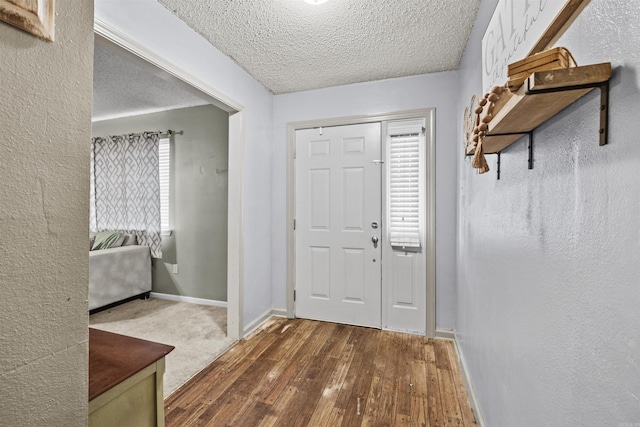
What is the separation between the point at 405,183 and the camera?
2.75m

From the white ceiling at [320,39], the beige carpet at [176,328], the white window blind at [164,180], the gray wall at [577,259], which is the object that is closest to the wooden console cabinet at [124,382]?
the beige carpet at [176,328]

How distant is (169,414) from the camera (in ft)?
5.49

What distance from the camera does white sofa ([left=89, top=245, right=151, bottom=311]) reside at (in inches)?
125

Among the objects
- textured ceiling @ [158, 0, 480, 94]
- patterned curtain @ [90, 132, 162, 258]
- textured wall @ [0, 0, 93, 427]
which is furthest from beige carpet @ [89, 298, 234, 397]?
textured ceiling @ [158, 0, 480, 94]

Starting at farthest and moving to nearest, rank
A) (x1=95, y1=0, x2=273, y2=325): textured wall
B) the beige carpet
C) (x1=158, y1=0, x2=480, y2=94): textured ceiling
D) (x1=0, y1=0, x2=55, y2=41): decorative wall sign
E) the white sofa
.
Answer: the white sofa → the beige carpet → (x1=158, y1=0, x2=480, y2=94): textured ceiling → (x1=95, y1=0, x2=273, y2=325): textured wall → (x1=0, y1=0, x2=55, y2=41): decorative wall sign

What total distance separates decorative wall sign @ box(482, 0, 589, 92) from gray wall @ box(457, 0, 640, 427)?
4 cm

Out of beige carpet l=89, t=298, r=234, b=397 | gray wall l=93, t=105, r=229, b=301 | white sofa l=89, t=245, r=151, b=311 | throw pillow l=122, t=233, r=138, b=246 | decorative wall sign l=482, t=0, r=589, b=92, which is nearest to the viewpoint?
decorative wall sign l=482, t=0, r=589, b=92

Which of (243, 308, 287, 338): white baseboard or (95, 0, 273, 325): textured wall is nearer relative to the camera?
(95, 0, 273, 325): textured wall

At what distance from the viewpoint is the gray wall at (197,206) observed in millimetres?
3516

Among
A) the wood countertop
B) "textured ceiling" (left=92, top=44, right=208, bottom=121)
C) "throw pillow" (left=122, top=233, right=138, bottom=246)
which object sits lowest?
the wood countertop

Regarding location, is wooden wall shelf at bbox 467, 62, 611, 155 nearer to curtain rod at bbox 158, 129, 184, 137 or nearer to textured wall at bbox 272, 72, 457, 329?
textured wall at bbox 272, 72, 457, 329

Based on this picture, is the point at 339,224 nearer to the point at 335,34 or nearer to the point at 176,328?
the point at 335,34

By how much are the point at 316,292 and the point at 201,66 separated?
2.27 meters

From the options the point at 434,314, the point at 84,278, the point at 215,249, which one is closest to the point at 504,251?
the point at 84,278
